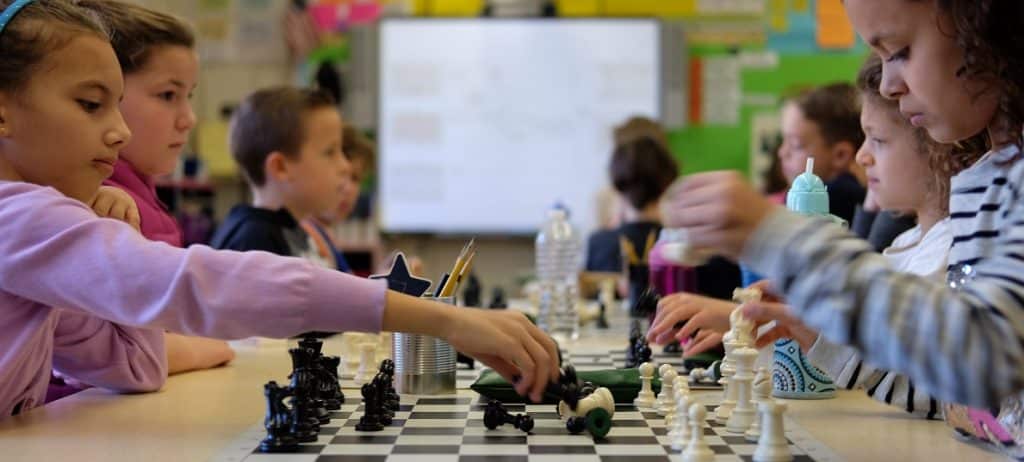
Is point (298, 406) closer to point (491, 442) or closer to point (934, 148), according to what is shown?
point (491, 442)

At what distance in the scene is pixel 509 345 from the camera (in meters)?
1.05

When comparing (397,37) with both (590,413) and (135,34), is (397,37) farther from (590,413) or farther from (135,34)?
(590,413)

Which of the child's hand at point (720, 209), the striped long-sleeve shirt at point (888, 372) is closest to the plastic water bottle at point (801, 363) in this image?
the striped long-sleeve shirt at point (888, 372)

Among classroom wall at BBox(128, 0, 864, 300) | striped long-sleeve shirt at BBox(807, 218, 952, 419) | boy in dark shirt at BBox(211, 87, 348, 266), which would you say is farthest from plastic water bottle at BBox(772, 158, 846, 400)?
classroom wall at BBox(128, 0, 864, 300)

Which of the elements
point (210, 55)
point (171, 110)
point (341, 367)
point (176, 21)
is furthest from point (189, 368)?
point (210, 55)

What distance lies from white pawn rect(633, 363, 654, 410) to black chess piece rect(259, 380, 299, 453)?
466 millimetres

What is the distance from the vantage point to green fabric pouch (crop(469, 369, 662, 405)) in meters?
1.28

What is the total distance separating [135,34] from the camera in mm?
1917

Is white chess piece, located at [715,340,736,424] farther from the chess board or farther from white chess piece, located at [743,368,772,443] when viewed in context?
the chess board

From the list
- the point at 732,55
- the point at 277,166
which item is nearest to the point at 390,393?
the point at 277,166

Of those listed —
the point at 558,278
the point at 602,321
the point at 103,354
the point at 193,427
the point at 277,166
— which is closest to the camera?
the point at 193,427

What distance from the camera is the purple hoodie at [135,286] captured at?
105cm

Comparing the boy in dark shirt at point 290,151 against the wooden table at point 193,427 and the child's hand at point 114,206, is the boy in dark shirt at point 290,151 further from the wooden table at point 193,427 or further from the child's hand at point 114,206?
the wooden table at point 193,427

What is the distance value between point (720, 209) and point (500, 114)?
4.90 meters
